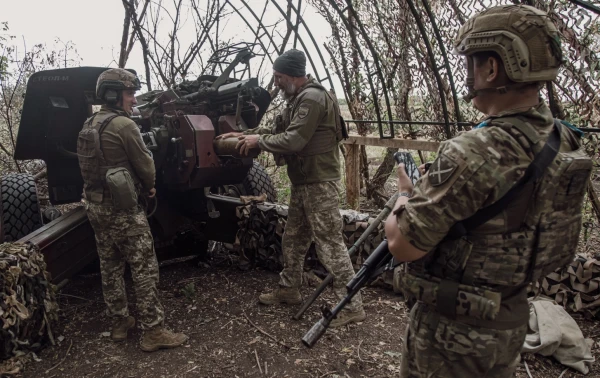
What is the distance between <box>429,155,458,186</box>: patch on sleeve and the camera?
1410 millimetres

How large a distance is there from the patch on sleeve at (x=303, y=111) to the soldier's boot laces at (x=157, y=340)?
1823 millimetres

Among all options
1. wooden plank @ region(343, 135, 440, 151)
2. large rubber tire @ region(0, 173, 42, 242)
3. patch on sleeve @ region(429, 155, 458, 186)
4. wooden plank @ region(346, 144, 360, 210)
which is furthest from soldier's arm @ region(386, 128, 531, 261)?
wooden plank @ region(346, 144, 360, 210)

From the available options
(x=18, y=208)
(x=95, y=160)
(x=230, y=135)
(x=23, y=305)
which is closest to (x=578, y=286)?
(x=230, y=135)

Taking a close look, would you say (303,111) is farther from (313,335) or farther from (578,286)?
(578,286)

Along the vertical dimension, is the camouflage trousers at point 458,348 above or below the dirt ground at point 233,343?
above

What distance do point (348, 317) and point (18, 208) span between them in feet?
10.8

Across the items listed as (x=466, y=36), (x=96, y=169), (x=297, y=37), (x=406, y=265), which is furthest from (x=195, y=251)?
(x=466, y=36)

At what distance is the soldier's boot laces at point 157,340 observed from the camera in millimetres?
3350

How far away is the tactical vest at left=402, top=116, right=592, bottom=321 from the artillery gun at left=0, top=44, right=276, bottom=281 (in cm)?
239

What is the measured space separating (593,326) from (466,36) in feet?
9.38

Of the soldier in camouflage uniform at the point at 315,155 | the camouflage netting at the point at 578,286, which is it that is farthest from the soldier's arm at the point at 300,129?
the camouflage netting at the point at 578,286

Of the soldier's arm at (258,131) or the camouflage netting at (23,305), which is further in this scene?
the soldier's arm at (258,131)

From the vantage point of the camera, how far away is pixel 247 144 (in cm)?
355

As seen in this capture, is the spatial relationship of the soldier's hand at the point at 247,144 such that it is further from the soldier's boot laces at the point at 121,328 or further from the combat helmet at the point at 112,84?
the soldier's boot laces at the point at 121,328
